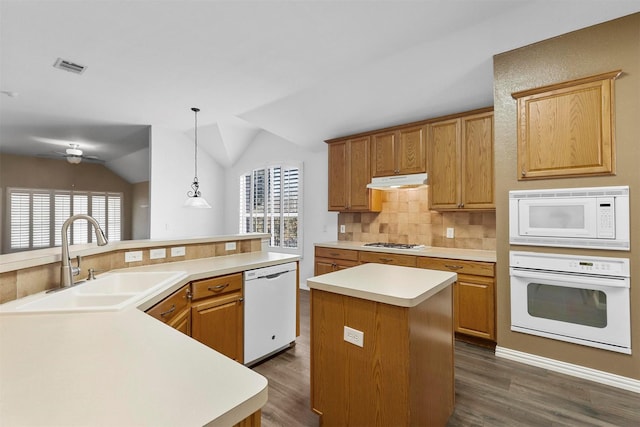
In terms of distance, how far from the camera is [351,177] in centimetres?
422

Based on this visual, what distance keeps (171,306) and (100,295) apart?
1.17 feet

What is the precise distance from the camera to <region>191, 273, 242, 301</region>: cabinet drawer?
79.8 inches

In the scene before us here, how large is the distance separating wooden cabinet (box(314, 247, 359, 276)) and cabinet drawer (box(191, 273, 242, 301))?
72.1 inches

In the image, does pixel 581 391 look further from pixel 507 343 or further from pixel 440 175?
pixel 440 175

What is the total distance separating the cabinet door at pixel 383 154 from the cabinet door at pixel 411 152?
76 millimetres

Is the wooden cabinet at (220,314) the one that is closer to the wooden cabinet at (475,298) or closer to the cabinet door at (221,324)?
the cabinet door at (221,324)

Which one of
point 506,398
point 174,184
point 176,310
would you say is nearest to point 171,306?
point 176,310

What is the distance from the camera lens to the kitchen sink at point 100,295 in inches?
48.8

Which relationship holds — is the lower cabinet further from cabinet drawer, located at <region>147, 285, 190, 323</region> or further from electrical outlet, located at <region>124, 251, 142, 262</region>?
electrical outlet, located at <region>124, 251, 142, 262</region>

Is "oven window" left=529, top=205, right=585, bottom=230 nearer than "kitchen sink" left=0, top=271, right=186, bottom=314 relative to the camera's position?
No

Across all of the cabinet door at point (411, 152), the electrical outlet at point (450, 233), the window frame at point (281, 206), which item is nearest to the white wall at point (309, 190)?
the window frame at point (281, 206)

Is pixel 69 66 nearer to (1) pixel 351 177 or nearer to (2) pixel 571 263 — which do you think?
(1) pixel 351 177

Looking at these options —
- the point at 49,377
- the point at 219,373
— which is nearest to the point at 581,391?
the point at 219,373

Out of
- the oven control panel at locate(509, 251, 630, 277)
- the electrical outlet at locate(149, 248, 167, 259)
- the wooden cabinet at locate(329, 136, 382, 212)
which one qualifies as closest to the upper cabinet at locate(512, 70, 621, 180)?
the oven control panel at locate(509, 251, 630, 277)
